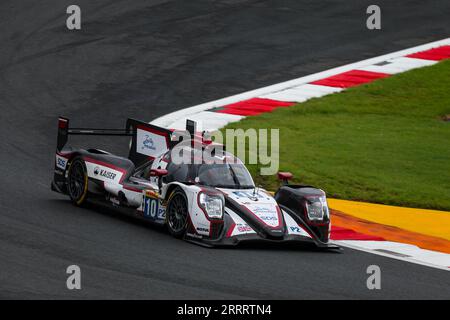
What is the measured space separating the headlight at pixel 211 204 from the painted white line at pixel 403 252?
1.95m

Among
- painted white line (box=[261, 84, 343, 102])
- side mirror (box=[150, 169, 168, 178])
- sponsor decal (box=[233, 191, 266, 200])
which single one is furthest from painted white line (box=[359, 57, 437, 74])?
side mirror (box=[150, 169, 168, 178])

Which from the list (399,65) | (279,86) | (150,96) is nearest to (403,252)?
(150,96)

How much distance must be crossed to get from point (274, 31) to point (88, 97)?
249 inches

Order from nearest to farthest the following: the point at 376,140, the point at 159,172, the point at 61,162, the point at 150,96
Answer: the point at 159,172 → the point at 61,162 → the point at 376,140 → the point at 150,96

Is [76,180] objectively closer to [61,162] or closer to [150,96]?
[61,162]

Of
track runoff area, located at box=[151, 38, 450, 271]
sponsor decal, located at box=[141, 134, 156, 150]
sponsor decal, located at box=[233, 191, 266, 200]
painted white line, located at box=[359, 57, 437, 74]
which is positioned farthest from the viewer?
painted white line, located at box=[359, 57, 437, 74]

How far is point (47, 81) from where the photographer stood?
22.6m

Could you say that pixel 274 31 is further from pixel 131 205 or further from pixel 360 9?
pixel 131 205

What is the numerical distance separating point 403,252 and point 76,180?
476 centimetres

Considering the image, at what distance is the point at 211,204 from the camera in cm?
1359

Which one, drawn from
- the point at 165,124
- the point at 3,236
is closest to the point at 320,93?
the point at 165,124

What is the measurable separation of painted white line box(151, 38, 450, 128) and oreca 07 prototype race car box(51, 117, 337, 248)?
4.45 m

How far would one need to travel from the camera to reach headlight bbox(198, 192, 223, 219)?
13531 mm

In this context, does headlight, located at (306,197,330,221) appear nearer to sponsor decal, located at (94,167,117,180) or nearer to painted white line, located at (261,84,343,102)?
sponsor decal, located at (94,167,117,180)
